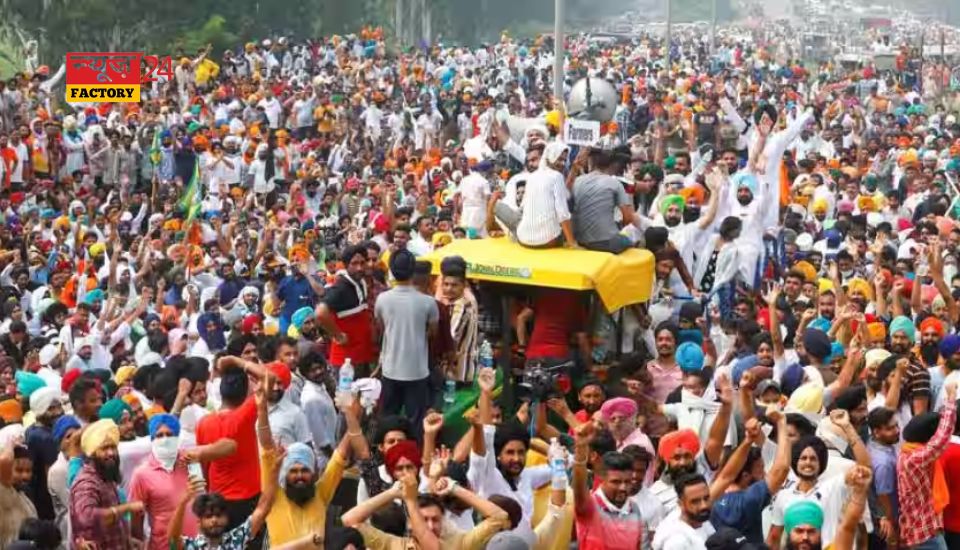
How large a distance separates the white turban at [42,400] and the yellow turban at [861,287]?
6.17m

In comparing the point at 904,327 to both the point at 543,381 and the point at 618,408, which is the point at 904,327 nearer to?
the point at 543,381

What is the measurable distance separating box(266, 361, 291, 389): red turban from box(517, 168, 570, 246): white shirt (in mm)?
1982

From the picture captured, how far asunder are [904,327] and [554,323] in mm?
2362

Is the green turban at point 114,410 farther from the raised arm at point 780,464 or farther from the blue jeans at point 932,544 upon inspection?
the blue jeans at point 932,544

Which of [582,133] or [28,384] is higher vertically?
[582,133]

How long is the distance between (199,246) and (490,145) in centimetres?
622

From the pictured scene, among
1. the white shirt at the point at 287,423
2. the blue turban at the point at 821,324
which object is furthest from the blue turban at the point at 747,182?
the white shirt at the point at 287,423

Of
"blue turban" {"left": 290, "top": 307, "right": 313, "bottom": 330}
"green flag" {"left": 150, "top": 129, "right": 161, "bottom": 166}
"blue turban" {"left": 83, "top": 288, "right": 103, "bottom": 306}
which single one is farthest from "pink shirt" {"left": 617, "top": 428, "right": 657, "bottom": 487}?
"green flag" {"left": 150, "top": 129, "right": 161, "bottom": 166}

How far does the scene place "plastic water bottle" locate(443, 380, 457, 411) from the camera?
11164mm

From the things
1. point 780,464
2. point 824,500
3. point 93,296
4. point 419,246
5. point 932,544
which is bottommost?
point 93,296

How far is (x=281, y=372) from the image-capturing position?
1022 cm

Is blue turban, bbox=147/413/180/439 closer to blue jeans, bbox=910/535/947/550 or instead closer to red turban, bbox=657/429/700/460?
red turban, bbox=657/429/700/460

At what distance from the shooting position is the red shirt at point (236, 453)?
914 centimetres

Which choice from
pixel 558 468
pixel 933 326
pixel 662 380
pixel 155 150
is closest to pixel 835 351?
pixel 933 326
